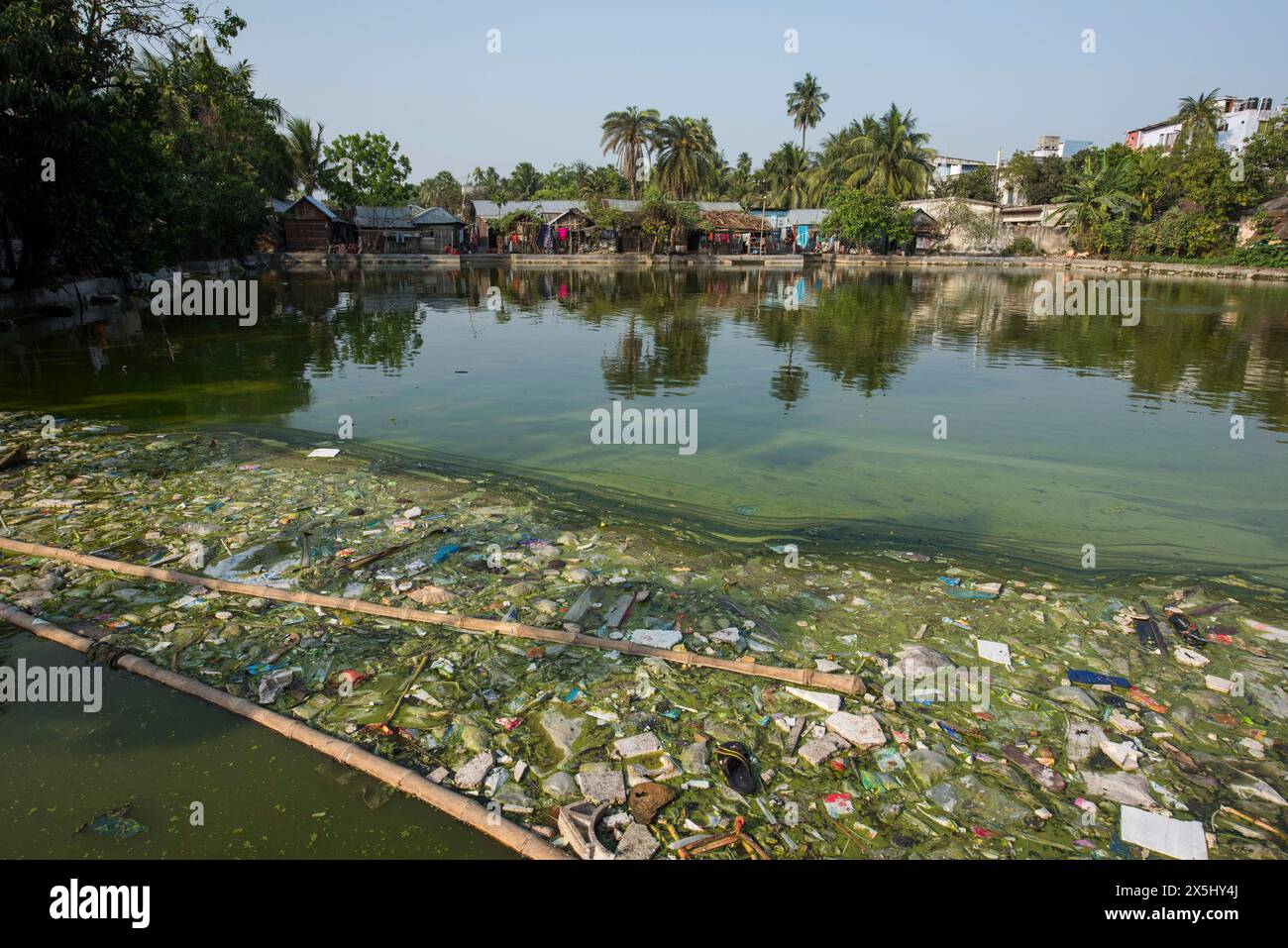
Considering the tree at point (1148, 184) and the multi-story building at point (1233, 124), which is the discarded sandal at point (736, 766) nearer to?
the tree at point (1148, 184)

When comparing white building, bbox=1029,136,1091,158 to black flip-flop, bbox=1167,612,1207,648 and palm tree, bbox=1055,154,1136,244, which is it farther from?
black flip-flop, bbox=1167,612,1207,648

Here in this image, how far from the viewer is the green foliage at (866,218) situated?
163 ft

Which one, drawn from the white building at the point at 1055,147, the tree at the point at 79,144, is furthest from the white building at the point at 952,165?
the tree at the point at 79,144

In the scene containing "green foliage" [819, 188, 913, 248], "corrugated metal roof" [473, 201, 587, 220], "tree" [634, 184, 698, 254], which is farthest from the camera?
"corrugated metal roof" [473, 201, 587, 220]

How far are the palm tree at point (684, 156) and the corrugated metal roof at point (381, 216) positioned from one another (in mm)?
19804

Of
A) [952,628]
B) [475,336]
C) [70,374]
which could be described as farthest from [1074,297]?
[70,374]

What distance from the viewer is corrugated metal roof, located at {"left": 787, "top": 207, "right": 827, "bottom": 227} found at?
56.7m

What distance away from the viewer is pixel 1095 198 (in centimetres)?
4656

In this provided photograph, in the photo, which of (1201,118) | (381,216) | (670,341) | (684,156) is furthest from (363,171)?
(1201,118)

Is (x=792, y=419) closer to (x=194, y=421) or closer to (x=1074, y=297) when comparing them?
(x=194, y=421)

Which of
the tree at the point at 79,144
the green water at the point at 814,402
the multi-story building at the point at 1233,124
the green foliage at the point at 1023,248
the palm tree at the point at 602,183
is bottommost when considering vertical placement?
the green water at the point at 814,402

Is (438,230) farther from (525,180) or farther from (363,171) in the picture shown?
(525,180)

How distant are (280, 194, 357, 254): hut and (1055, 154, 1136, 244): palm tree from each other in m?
49.8

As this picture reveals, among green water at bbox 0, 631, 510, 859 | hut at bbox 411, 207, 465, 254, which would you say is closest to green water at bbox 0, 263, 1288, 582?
green water at bbox 0, 631, 510, 859
